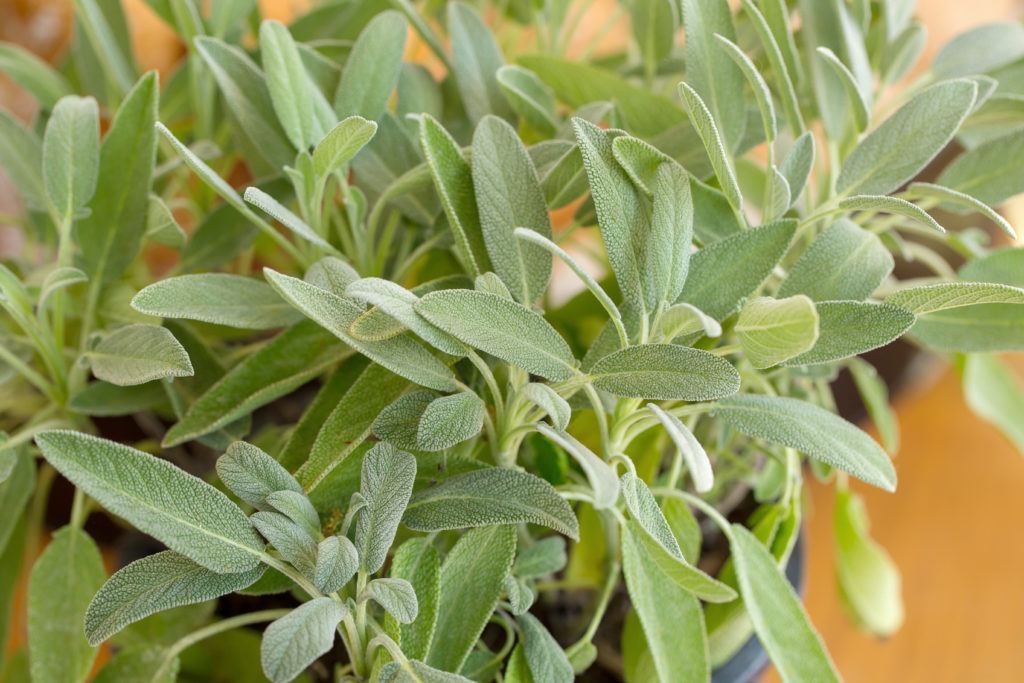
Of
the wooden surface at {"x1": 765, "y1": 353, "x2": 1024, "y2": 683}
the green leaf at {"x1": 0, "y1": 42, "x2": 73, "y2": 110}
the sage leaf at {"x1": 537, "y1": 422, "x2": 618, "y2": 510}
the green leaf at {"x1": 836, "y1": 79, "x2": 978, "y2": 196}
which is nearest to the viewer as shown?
the sage leaf at {"x1": 537, "y1": 422, "x2": 618, "y2": 510}

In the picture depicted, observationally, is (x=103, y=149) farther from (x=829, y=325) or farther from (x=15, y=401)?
(x=829, y=325)

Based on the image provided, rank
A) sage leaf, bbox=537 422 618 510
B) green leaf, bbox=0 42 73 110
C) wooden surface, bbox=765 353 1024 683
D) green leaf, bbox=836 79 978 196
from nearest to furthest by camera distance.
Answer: sage leaf, bbox=537 422 618 510
green leaf, bbox=836 79 978 196
green leaf, bbox=0 42 73 110
wooden surface, bbox=765 353 1024 683

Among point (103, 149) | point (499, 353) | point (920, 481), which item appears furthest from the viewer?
point (920, 481)

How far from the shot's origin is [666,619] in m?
0.36

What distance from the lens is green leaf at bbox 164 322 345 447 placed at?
1.17 ft

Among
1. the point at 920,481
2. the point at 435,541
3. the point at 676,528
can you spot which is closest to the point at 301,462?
the point at 435,541

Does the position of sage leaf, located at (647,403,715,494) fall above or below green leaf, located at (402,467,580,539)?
above

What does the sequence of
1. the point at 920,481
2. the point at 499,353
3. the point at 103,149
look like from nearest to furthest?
the point at 499,353
the point at 103,149
the point at 920,481

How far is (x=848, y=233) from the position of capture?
0.35m

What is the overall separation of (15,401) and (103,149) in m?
0.16

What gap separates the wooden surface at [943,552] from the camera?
76 cm

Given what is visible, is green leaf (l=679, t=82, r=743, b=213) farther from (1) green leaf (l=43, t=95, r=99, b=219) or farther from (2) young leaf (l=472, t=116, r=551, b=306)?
(1) green leaf (l=43, t=95, r=99, b=219)

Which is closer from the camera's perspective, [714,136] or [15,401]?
[714,136]

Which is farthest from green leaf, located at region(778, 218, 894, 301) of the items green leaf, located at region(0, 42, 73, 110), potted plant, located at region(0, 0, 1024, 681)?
green leaf, located at region(0, 42, 73, 110)
